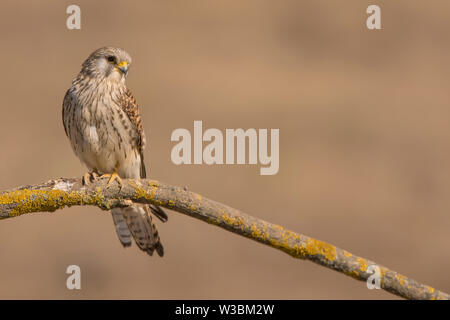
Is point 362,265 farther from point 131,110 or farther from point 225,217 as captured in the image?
point 131,110

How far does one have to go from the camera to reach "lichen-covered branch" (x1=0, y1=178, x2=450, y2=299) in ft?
10.2

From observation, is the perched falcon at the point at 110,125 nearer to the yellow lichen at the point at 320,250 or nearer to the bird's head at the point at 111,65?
the bird's head at the point at 111,65

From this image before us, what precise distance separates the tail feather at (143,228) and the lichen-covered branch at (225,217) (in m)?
1.26

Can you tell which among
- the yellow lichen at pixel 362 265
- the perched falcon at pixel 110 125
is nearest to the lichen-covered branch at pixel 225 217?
the yellow lichen at pixel 362 265

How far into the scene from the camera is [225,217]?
10.5 feet

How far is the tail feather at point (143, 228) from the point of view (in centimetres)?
459

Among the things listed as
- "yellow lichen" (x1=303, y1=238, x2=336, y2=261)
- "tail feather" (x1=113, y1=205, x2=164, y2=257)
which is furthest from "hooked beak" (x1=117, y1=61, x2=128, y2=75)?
"yellow lichen" (x1=303, y1=238, x2=336, y2=261)

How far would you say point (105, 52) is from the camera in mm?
4613

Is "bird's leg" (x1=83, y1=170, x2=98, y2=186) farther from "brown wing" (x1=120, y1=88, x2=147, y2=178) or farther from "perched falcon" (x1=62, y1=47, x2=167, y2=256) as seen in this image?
"brown wing" (x1=120, y1=88, x2=147, y2=178)

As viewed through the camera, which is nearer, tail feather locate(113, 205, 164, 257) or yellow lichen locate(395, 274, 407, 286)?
yellow lichen locate(395, 274, 407, 286)

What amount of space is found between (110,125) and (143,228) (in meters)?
0.73

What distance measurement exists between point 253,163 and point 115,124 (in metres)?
8.63

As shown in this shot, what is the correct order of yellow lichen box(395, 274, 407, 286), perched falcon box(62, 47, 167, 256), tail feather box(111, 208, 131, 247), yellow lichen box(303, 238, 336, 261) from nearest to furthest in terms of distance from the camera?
yellow lichen box(395, 274, 407, 286) < yellow lichen box(303, 238, 336, 261) < perched falcon box(62, 47, 167, 256) < tail feather box(111, 208, 131, 247)

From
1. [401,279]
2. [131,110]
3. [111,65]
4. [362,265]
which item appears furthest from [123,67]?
[401,279]
